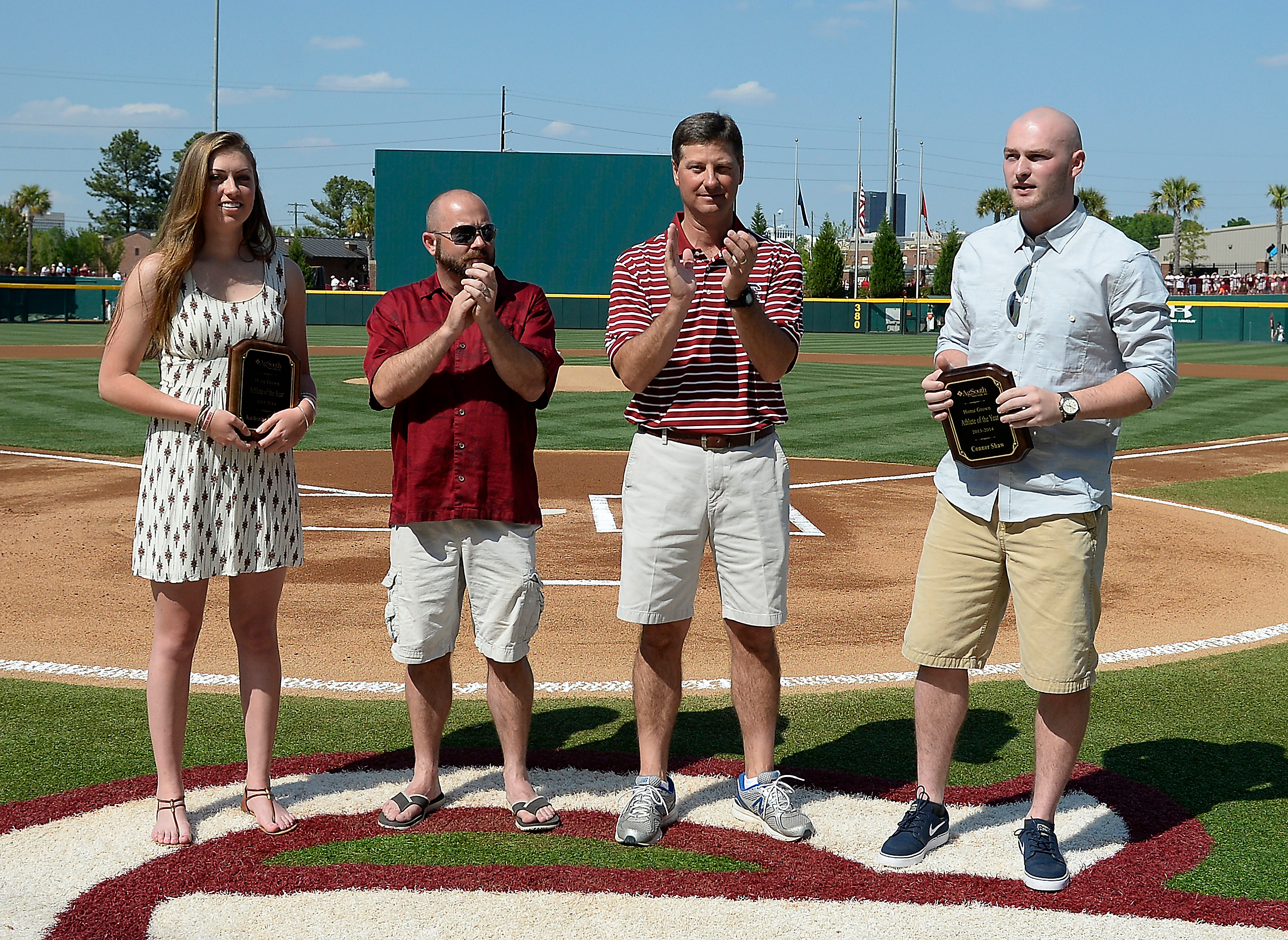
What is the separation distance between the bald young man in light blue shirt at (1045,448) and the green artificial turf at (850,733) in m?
0.71

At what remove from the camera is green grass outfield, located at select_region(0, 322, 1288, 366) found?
3528 centimetres

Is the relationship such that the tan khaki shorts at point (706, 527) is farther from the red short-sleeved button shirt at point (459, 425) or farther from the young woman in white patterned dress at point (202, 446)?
the young woman in white patterned dress at point (202, 446)

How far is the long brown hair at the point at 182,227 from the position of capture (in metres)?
3.71

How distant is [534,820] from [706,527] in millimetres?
1081

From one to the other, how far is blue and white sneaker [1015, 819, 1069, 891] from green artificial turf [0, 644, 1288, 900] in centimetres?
58

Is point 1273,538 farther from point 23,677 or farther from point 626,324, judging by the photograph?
point 23,677

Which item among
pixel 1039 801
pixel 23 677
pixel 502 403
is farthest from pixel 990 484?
pixel 23 677

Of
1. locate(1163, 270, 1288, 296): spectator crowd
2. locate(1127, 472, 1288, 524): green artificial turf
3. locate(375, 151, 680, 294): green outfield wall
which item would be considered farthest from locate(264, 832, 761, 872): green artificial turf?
locate(1163, 270, 1288, 296): spectator crowd

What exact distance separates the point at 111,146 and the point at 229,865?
12357 cm

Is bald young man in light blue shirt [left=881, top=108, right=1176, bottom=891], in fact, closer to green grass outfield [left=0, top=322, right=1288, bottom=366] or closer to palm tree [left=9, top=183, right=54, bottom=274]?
green grass outfield [left=0, top=322, right=1288, bottom=366]

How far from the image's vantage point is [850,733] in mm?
4895

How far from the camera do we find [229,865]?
3557mm

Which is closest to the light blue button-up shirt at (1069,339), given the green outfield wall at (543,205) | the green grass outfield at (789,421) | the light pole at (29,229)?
the green grass outfield at (789,421)

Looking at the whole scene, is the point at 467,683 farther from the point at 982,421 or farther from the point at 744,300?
the point at 982,421
